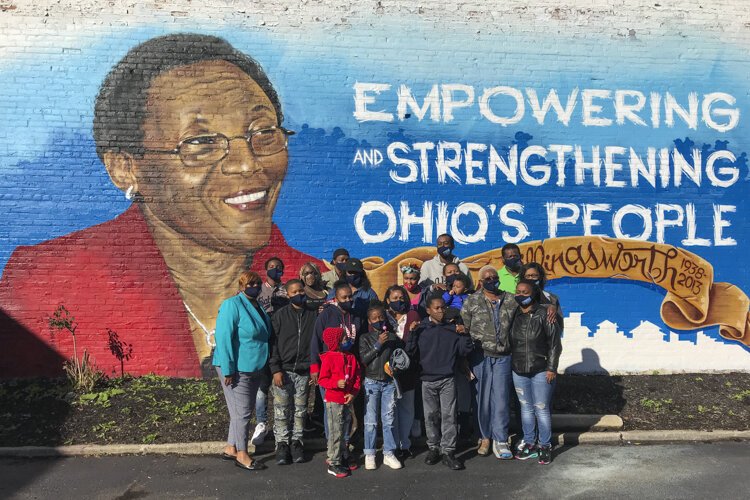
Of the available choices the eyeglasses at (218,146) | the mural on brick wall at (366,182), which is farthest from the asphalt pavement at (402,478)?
the eyeglasses at (218,146)

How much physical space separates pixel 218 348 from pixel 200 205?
12.0ft

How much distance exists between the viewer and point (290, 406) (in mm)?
7016

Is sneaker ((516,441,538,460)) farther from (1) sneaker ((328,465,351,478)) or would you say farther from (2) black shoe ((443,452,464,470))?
(1) sneaker ((328,465,351,478))

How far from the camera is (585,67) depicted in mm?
10227

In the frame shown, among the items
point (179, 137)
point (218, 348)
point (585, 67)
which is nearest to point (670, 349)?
point (585, 67)

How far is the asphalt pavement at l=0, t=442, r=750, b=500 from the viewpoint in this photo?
20.3 feet

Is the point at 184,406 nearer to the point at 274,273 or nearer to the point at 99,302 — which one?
the point at 274,273

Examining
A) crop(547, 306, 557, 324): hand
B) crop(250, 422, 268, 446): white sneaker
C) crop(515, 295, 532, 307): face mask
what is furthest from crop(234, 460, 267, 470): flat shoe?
crop(547, 306, 557, 324): hand

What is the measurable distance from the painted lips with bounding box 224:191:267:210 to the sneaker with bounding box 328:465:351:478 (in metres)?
4.41

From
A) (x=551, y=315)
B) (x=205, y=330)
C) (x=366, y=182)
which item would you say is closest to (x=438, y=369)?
(x=551, y=315)

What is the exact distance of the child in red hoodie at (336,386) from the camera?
6621 millimetres

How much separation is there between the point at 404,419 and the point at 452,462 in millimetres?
652

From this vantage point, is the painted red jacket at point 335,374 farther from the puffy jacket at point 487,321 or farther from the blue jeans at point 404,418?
the puffy jacket at point 487,321

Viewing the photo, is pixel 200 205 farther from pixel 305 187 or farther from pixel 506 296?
pixel 506 296
